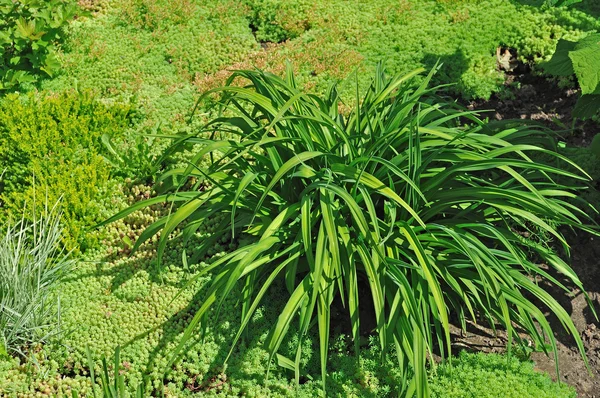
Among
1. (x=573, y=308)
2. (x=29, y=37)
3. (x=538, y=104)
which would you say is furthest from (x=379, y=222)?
(x=29, y=37)

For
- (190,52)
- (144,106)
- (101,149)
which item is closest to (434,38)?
(190,52)

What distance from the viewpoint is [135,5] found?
A: 22.3ft

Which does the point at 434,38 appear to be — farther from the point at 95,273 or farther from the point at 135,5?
the point at 95,273

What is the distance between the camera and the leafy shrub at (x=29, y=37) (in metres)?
5.98

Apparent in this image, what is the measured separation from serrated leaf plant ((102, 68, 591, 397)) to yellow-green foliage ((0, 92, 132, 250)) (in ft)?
2.97

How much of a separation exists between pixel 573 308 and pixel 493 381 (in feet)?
3.02

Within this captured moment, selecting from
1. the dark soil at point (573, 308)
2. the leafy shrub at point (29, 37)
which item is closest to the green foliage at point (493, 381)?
the dark soil at point (573, 308)

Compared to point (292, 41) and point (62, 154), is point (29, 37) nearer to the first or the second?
point (62, 154)

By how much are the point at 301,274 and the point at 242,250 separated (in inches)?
27.6

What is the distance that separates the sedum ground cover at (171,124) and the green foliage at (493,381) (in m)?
0.01

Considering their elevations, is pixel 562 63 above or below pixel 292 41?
below

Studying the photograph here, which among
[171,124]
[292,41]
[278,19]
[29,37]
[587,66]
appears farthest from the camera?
[278,19]

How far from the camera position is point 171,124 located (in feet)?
18.1

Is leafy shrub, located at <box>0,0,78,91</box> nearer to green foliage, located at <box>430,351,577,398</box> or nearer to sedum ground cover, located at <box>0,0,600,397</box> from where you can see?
sedum ground cover, located at <box>0,0,600,397</box>
